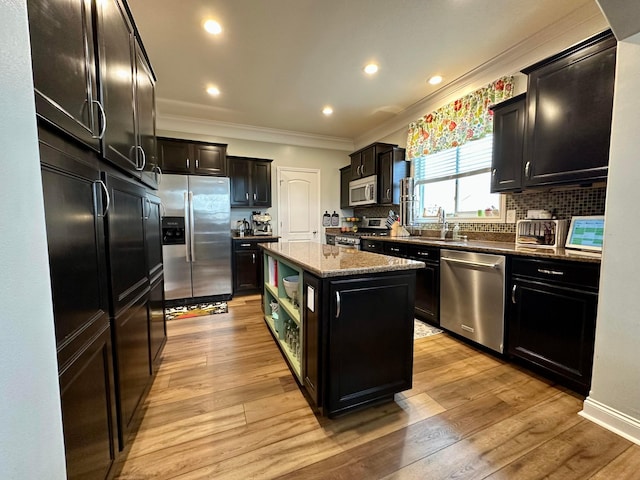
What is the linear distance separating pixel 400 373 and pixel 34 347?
5.40ft

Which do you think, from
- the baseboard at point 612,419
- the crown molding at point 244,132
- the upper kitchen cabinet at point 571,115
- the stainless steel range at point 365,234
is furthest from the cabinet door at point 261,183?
the baseboard at point 612,419

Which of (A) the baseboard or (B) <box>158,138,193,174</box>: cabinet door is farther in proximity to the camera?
(B) <box>158,138,193,174</box>: cabinet door

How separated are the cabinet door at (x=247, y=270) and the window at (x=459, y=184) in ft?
8.45

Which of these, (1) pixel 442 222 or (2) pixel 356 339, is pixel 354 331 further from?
(1) pixel 442 222

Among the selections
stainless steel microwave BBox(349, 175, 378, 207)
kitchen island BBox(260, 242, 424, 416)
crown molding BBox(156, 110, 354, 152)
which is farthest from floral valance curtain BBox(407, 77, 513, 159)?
kitchen island BBox(260, 242, 424, 416)

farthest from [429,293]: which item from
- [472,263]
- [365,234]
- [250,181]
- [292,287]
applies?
[250,181]

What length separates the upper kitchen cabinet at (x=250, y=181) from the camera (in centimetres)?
438

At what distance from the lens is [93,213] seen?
105 centimetres

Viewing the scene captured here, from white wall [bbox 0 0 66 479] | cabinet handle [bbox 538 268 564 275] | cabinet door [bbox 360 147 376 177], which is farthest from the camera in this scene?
cabinet door [bbox 360 147 376 177]

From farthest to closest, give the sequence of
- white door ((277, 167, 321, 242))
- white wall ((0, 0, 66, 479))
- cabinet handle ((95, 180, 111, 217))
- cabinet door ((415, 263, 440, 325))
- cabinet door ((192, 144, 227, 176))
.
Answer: white door ((277, 167, 321, 242)) → cabinet door ((192, 144, 227, 176)) → cabinet door ((415, 263, 440, 325)) → cabinet handle ((95, 180, 111, 217)) → white wall ((0, 0, 66, 479))

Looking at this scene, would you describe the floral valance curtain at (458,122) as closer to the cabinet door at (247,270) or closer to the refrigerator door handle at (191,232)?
the cabinet door at (247,270)

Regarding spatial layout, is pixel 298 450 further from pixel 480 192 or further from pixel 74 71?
pixel 480 192

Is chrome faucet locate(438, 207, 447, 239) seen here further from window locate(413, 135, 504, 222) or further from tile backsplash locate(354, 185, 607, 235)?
tile backsplash locate(354, 185, 607, 235)

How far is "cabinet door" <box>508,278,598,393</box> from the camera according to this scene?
5.47 feet
